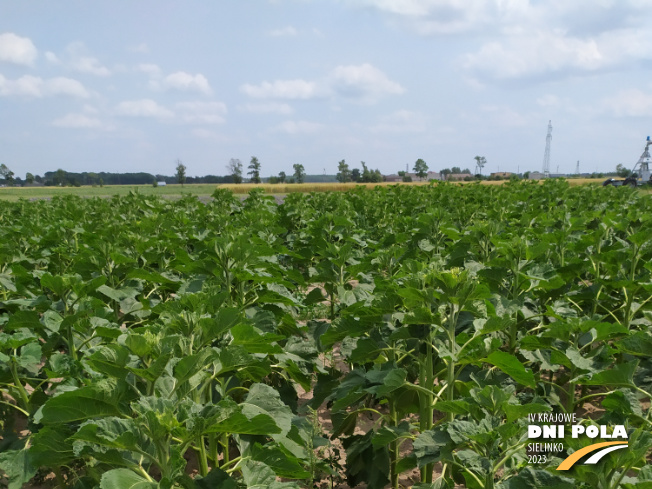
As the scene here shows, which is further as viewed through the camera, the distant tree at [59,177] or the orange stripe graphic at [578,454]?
the distant tree at [59,177]

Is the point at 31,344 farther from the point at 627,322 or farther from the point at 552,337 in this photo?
the point at 627,322

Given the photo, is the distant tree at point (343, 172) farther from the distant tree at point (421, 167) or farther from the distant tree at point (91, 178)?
the distant tree at point (91, 178)

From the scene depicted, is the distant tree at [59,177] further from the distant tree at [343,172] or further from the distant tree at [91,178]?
the distant tree at [343,172]

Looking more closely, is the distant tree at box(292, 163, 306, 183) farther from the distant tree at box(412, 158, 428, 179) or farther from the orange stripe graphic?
the orange stripe graphic

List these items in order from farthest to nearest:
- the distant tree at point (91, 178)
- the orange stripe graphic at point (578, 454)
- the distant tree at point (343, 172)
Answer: the distant tree at point (91, 178), the distant tree at point (343, 172), the orange stripe graphic at point (578, 454)

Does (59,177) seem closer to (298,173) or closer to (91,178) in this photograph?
(91,178)

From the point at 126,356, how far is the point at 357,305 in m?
2.08

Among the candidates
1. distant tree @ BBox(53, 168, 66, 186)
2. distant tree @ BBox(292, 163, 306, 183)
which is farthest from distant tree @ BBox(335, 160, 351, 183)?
distant tree @ BBox(53, 168, 66, 186)

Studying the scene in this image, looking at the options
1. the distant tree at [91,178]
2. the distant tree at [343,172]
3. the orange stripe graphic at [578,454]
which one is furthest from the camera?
the distant tree at [91,178]

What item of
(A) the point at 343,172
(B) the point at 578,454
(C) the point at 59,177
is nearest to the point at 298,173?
(A) the point at 343,172

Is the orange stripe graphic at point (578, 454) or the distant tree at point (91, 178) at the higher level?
the distant tree at point (91, 178)

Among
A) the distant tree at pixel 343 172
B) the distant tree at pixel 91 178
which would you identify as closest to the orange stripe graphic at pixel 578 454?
the distant tree at pixel 343 172

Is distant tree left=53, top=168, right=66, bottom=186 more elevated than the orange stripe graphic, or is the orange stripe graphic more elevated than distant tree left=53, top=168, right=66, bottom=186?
distant tree left=53, top=168, right=66, bottom=186

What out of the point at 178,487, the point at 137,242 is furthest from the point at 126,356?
the point at 137,242
